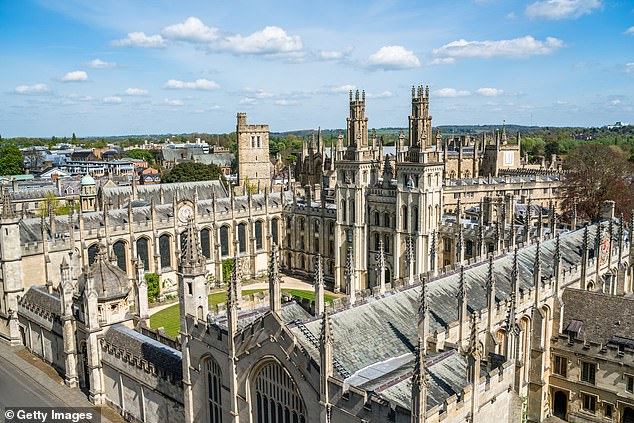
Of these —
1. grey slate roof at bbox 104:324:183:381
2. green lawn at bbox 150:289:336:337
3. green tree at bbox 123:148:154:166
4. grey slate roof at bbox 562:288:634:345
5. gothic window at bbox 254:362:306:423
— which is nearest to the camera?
gothic window at bbox 254:362:306:423

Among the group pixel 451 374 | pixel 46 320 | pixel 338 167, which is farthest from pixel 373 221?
pixel 451 374

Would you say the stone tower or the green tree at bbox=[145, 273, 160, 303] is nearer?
the green tree at bbox=[145, 273, 160, 303]

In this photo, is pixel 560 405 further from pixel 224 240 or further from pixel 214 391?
pixel 224 240

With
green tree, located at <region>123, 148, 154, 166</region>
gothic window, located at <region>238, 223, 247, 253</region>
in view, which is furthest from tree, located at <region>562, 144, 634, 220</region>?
green tree, located at <region>123, 148, 154, 166</region>

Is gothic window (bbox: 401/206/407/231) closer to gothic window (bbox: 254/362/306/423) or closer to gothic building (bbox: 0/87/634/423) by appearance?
gothic building (bbox: 0/87/634/423)

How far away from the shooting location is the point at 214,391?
23609mm

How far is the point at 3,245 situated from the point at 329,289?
29509 mm

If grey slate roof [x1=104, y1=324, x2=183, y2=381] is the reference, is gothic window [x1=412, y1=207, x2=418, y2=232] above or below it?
above

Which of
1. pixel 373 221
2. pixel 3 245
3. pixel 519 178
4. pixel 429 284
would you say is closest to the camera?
pixel 429 284

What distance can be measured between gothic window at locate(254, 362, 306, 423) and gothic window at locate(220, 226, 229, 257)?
38561 mm

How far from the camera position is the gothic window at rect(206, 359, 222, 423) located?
23.2m

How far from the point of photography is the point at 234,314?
69.1 ft

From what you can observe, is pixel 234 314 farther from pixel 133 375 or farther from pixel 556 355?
pixel 556 355

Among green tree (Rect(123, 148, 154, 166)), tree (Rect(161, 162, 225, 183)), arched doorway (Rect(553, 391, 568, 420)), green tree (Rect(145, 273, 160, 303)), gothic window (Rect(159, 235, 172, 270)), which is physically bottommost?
arched doorway (Rect(553, 391, 568, 420))
